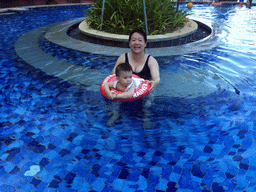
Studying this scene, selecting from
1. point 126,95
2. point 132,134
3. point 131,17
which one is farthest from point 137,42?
point 131,17

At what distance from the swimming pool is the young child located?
38 cm

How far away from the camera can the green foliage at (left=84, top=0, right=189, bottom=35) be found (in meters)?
6.83

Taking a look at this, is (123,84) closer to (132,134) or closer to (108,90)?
(108,90)

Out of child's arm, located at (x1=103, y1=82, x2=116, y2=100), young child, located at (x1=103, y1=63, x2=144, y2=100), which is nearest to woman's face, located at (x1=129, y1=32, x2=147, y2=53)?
young child, located at (x1=103, y1=63, x2=144, y2=100)

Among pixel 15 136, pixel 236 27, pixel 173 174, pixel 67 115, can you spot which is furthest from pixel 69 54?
pixel 236 27

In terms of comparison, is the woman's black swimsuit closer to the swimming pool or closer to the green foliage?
the swimming pool

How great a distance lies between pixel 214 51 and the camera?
5980 mm

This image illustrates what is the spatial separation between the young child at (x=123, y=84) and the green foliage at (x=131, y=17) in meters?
3.76

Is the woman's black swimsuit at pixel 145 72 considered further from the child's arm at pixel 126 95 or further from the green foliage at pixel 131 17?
the green foliage at pixel 131 17

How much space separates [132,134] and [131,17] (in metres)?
5.13

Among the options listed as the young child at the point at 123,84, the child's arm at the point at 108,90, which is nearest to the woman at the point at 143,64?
the young child at the point at 123,84

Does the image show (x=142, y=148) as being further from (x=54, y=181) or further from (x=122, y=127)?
(x=54, y=181)

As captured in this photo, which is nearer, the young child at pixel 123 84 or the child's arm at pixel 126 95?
the young child at pixel 123 84

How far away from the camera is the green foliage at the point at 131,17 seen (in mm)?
6832
